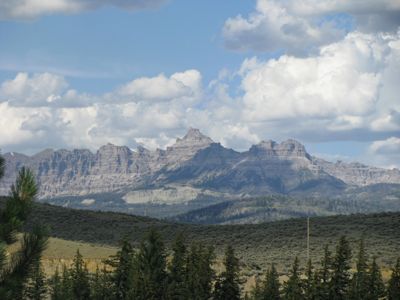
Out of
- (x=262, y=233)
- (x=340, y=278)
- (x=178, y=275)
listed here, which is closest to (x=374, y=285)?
(x=340, y=278)

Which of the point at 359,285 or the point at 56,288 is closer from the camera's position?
the point at 56,288

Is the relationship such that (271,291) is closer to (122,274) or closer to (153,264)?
(153,264)

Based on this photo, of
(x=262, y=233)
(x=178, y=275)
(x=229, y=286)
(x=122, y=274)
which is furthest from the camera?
(x=262, y=233)

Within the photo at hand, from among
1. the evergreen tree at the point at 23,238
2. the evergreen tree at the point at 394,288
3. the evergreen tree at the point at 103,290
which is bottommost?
the evergreen tree at the point at 103,290

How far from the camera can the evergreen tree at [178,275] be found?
5439 centimetres

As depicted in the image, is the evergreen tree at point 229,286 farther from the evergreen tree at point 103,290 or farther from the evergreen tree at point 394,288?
the evergreen tree at point 394,288

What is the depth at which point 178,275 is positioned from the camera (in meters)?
56.9

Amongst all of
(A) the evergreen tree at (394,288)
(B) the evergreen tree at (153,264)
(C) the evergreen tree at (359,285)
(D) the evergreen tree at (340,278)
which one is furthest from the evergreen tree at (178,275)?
(A) the evergreen tree at (394,288)

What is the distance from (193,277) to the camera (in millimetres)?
56406

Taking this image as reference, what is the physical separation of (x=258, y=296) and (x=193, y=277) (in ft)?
17.4

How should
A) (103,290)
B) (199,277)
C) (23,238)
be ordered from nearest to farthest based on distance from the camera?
(23,238), (103,290), (199,277)

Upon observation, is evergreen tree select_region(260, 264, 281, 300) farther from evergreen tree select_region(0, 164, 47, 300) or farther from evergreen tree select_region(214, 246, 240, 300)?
evergreen tree select_region(0, 164, 47, 300)

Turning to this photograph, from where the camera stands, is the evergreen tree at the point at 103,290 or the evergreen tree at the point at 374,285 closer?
the evergreen tree at the point at 374,285

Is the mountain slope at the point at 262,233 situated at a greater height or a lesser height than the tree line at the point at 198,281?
greater
